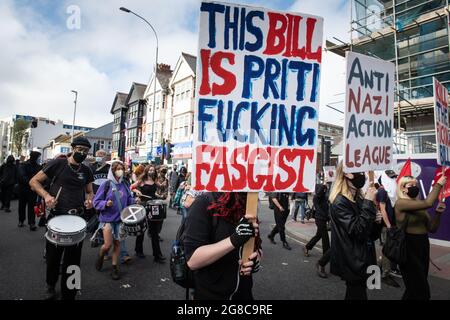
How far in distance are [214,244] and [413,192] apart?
3013mm

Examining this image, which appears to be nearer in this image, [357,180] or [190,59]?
[357,180]

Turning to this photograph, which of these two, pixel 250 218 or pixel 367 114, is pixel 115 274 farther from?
pixel 367 114

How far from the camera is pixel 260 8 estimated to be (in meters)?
2.16

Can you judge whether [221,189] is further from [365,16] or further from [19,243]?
[365,16]

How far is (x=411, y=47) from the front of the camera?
17578mm

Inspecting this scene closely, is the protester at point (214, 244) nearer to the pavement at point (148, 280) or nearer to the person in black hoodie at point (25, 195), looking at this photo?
the pavement at point (148, 280)

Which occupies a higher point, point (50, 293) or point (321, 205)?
point (321, 205)

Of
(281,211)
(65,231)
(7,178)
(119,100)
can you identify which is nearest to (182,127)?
(119,100)

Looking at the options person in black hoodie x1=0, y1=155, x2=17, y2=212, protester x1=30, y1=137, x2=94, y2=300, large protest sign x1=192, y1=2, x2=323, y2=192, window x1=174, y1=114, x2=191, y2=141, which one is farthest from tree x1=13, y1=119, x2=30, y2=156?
large protest sign x1=192, y1=2, x2=323, y2=192

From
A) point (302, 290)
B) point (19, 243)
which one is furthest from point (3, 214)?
point (302, 290)

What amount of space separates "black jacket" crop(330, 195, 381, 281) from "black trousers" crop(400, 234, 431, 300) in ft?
2.21

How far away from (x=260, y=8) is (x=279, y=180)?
3.94 ft

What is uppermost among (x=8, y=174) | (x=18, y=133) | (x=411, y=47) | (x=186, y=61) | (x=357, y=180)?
(x=186, y=61)

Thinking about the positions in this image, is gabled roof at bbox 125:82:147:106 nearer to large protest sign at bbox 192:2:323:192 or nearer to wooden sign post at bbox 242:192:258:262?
large protest sign at bbox 192:2:323:192
